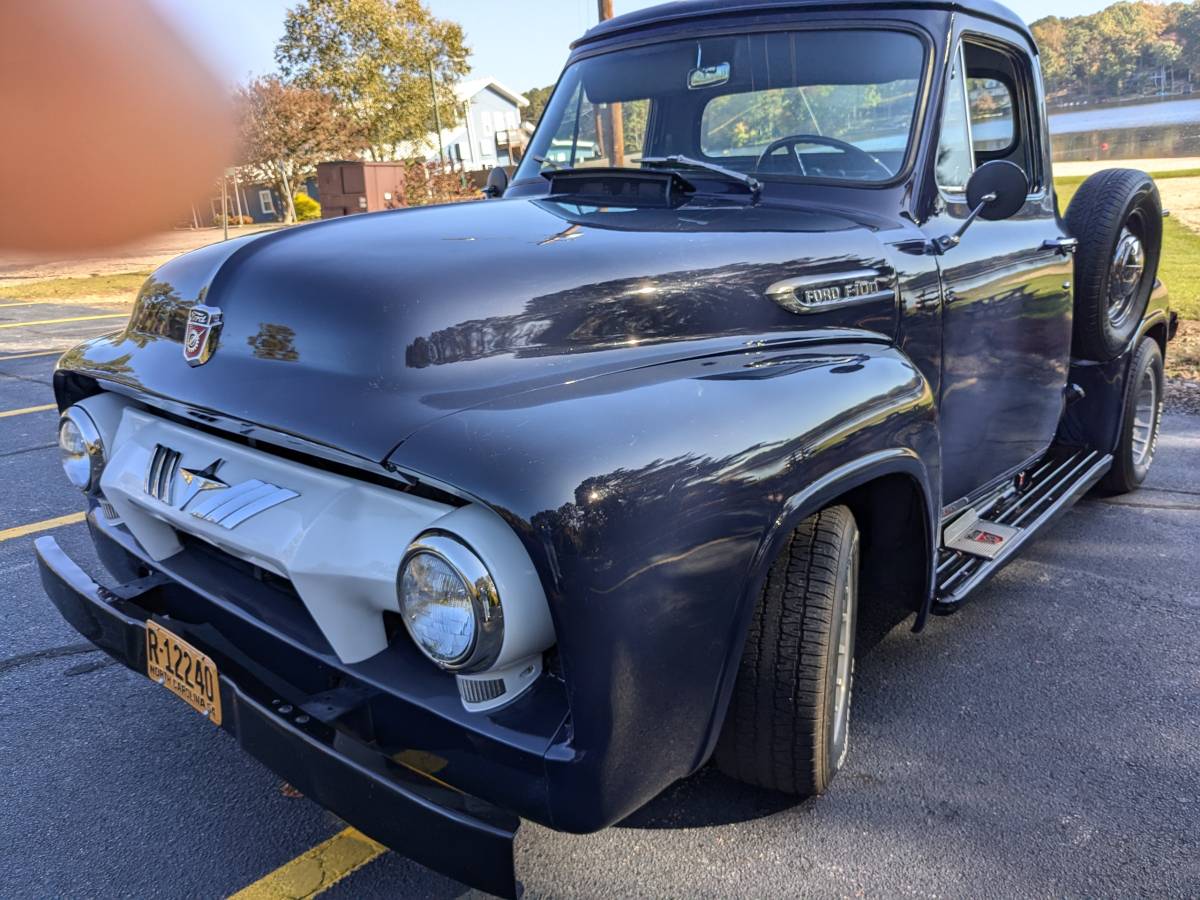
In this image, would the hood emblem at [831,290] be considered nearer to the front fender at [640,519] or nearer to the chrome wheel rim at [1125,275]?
the front fender at [640,519]

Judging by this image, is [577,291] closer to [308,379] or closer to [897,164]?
[308,379]

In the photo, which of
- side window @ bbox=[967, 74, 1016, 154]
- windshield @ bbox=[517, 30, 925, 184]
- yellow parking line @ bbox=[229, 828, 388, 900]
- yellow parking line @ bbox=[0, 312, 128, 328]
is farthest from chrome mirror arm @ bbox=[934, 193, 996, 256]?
yellow parking line @ bbox=[0, 312, 128, 328]

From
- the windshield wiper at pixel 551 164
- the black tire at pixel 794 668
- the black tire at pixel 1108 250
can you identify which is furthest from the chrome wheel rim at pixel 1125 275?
the black tire at pixel 794 668

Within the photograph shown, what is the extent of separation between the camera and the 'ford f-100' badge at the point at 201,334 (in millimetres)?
2203

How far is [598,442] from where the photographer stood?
167 cm

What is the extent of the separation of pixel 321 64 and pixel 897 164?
108 feet

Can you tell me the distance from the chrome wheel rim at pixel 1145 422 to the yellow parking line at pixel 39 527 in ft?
16.8

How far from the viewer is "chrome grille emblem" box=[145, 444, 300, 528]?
1933mm

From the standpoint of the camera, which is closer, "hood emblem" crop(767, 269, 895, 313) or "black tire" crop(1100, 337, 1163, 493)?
"hood emblem" crop(767, 269, 895, 313)

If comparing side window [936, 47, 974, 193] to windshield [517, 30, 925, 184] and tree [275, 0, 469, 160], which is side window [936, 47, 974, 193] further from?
tree [275, 0, 469, 160]

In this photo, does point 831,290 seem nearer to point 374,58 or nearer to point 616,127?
point 616,127

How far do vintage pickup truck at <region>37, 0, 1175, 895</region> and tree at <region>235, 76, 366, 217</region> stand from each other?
28.7m

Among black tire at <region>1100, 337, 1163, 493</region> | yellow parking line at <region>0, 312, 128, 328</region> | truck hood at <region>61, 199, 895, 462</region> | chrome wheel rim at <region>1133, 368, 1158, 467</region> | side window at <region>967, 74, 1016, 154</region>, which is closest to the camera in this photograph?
truck hood at <region>61, 199, 895, 462</region>

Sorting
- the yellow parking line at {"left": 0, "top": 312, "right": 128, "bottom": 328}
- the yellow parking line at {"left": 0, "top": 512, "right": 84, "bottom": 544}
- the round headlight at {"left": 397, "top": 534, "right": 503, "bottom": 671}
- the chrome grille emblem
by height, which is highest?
the chrome grille emblem
